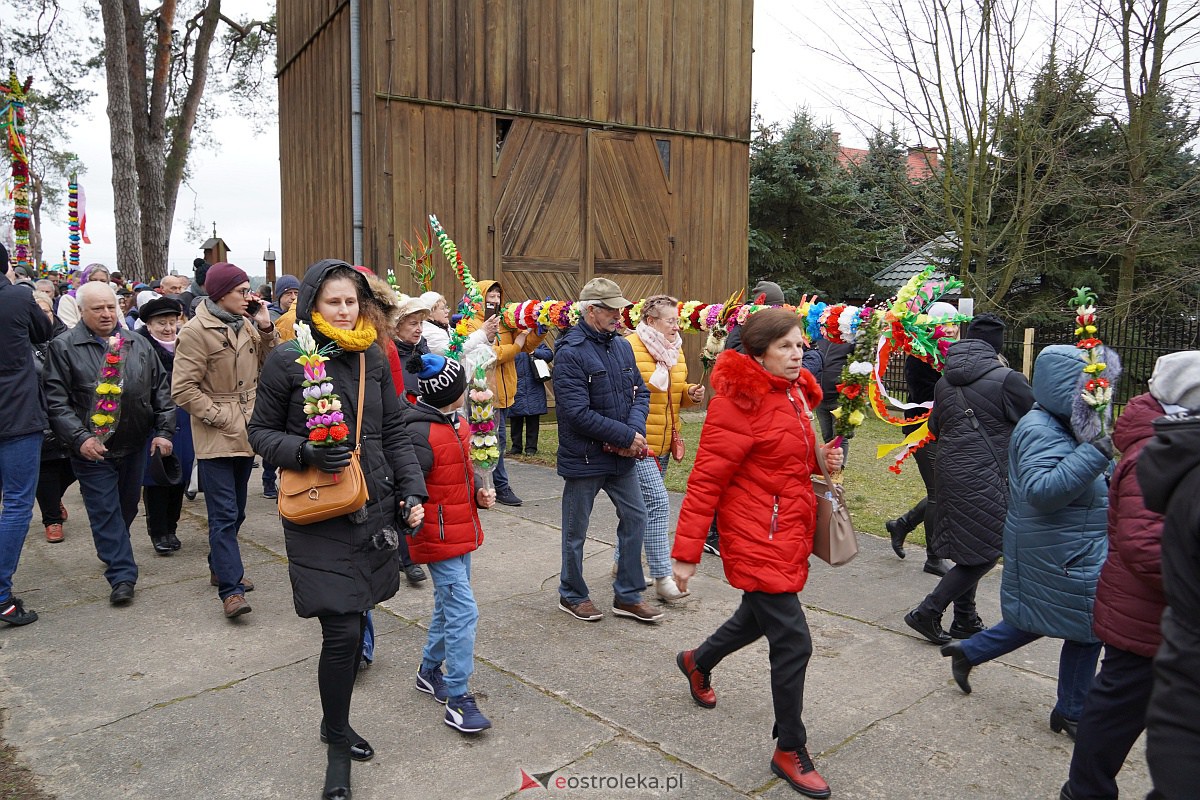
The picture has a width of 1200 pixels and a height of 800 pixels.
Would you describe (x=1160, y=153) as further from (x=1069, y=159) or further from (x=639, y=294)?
(x=639, y=294)

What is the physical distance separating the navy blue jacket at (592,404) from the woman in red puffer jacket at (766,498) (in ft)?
4.78

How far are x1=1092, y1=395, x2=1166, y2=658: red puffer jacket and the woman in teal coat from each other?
0.49 meters

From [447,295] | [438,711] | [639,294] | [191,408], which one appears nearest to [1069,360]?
[438,711]

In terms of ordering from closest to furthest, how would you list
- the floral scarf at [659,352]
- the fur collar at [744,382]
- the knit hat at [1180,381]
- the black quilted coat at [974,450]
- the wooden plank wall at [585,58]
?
the knit hat at [1180,381]
the fur collar at [744,382]
the black quilted coat at [974,450]
the floral scarf at [659,352]
the wooden plank wall at [585,58]

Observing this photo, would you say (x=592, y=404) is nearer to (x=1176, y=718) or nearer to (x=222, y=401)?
(x=222, y=401)

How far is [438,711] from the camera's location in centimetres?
389

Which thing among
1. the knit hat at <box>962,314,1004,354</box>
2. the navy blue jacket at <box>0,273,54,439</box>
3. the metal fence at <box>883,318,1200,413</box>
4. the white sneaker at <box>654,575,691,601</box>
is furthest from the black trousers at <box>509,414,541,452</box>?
the knit hat at <box>962,314,1004,354</box>

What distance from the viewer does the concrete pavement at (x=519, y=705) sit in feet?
11.0

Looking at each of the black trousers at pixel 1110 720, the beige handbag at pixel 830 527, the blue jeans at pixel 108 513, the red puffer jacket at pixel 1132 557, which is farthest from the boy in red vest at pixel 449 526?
the blue jeans at pixel 108 513

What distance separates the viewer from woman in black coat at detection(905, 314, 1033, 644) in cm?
451

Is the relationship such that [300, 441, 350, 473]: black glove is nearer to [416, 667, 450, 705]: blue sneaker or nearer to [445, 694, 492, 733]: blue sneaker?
[445, 694, 492, 733]: blue sneaker

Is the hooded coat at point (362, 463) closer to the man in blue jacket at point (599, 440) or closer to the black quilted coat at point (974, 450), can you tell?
the man in blue jacket at point (599, 440)

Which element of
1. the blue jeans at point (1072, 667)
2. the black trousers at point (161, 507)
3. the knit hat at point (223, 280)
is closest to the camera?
the blue jeans at point (1072, 667)

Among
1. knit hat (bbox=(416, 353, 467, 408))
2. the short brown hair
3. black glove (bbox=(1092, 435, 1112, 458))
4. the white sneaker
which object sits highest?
the short brown hair
